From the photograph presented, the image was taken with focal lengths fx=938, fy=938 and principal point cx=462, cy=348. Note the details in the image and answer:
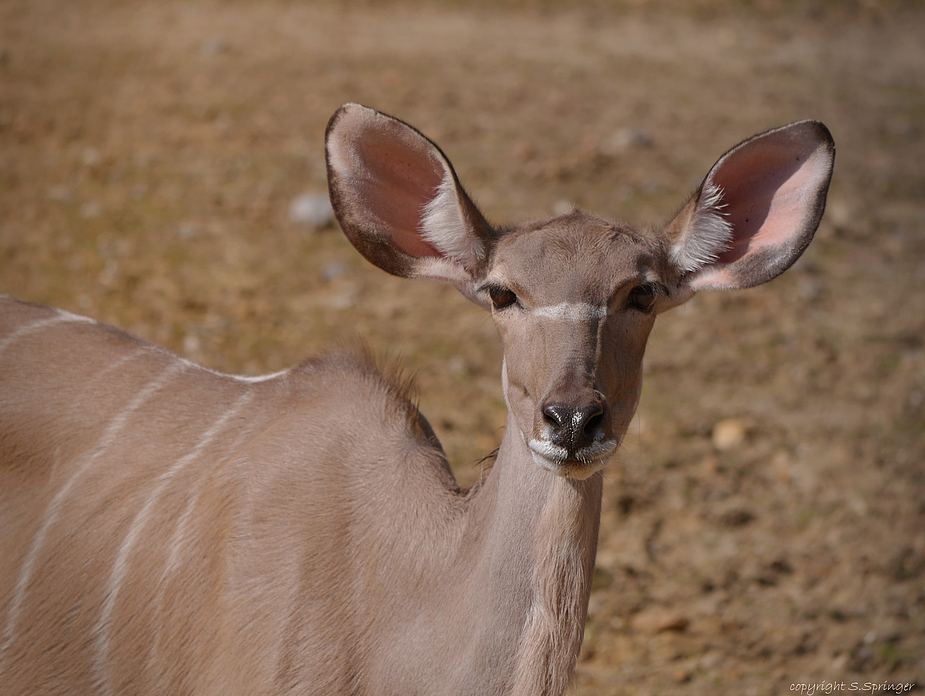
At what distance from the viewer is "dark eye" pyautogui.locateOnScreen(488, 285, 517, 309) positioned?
235 cm

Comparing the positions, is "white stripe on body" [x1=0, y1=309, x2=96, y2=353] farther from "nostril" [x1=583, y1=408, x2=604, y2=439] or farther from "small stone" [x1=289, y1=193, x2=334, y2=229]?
"small stone" [x1=289, y1=193, x2=334, y2=229]

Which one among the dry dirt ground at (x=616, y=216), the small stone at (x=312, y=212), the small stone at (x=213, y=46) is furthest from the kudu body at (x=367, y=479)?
the small stone at (x=213, y=46)

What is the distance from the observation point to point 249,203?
6156 mm

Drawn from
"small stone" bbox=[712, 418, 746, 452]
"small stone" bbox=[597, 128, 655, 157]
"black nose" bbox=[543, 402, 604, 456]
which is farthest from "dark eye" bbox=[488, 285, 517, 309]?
"small stone" bbox=[597, 128, 655, 157]

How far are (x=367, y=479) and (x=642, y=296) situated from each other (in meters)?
0.87

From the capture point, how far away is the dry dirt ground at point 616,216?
3.88 meters

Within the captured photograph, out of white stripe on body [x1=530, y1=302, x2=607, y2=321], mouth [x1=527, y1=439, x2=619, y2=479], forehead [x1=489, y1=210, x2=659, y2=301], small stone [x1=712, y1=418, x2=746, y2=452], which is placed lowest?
small stone [x1=712, y1=418, x2=746, y2=452]

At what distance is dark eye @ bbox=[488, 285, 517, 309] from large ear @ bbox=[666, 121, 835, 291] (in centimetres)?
47

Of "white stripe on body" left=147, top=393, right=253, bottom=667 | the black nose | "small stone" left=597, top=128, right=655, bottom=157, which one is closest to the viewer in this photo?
the black nose

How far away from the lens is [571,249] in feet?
7.58

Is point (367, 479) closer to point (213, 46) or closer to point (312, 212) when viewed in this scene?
point (312, 212)

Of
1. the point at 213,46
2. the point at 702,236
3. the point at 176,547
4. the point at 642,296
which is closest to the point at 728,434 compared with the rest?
the point at 702,236

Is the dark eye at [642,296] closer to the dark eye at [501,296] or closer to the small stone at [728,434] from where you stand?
the dark eye at [501,296]

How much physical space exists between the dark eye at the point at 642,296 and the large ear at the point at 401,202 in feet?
1.33
